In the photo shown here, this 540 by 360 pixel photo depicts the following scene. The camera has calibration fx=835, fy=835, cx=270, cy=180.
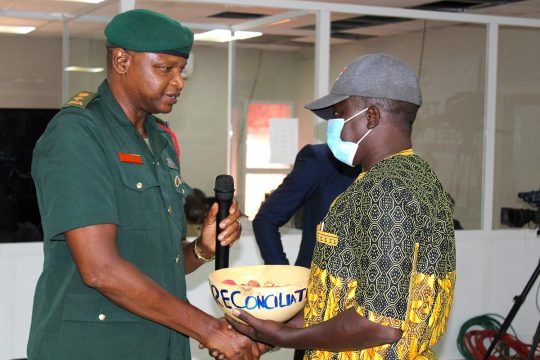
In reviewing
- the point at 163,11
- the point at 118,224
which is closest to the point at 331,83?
the point at 163,11

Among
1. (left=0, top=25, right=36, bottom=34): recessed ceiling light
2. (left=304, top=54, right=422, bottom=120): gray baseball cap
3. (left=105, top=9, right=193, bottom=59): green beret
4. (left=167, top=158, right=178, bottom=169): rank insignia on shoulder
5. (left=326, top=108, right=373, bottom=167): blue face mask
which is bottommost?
(left=167, top=158, right=178, bottom=169): rank insignia on shoulder

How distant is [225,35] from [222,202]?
2.78 m

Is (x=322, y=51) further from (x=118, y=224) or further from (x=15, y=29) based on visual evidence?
(x=118, y=224)

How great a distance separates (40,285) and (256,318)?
0.50m

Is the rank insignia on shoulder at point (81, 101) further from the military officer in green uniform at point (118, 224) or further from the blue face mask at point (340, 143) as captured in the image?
the blue face mask at point (340, 143)

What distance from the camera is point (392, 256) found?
63.6 inches

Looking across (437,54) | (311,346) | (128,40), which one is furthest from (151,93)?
(437,54)

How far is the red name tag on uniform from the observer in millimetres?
1909

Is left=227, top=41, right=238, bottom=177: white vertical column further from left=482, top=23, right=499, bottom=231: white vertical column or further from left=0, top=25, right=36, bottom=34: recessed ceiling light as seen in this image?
left=482, top=23, right=499, bottom=231: white vertical column

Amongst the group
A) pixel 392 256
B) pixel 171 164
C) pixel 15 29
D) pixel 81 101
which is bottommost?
pixel 392 256

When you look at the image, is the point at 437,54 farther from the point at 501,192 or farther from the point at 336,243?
the point at 336,243

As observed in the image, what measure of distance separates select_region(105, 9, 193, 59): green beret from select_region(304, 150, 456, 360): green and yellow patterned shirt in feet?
1.79

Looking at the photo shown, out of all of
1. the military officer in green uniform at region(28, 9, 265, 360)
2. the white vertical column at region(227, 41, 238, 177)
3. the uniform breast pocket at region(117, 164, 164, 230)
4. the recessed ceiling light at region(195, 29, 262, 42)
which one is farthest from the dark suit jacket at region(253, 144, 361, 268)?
the recessed ceiling light at region(195, 29, 262, 42)

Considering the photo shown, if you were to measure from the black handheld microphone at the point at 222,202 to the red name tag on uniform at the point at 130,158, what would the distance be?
0.76 ft
